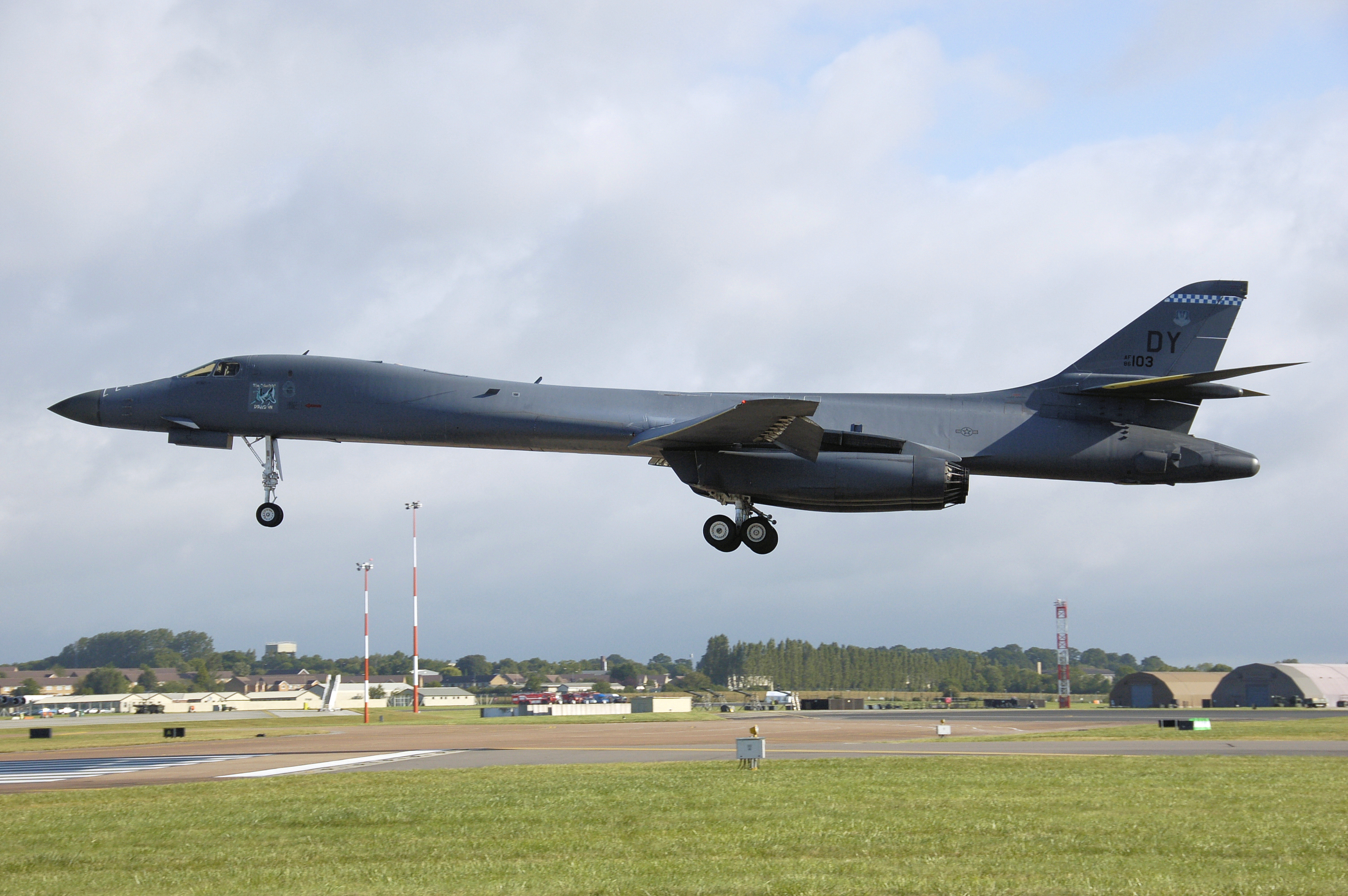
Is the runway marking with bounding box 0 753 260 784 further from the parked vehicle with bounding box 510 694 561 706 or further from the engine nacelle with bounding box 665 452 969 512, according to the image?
the parked vehicle with bounding box 510 694 561 706

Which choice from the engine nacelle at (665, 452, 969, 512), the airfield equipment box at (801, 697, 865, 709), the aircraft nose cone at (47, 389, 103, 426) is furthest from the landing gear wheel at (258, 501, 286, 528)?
the airfield equipment box at (801, 697, 865, 709)

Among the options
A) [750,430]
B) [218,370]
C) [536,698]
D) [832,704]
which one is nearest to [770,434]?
[750,430]

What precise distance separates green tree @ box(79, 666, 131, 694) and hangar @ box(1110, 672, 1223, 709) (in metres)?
92.6

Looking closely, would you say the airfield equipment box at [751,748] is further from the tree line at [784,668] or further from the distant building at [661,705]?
the tree line at [784,668]

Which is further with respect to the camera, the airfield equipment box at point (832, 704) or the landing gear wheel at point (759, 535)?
the airfield equipment box at point (832, 704)

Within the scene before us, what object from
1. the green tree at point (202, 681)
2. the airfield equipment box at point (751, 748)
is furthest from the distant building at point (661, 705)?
the green tree at point (202, 681)

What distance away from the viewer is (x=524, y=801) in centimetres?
1736

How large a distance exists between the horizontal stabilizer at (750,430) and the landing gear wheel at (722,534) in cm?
159

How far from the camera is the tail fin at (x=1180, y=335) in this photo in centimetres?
2114

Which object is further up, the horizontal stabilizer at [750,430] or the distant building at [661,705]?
the horizontal stabilizer at [750,430]

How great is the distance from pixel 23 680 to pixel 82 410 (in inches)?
5061

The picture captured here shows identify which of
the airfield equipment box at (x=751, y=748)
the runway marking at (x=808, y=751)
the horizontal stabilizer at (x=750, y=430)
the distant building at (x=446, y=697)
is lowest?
the distant building at (x=446, y=697)

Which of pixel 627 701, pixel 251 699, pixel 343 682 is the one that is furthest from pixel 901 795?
pixel 343 682

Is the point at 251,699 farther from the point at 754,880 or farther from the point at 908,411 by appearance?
the point at 754,880
